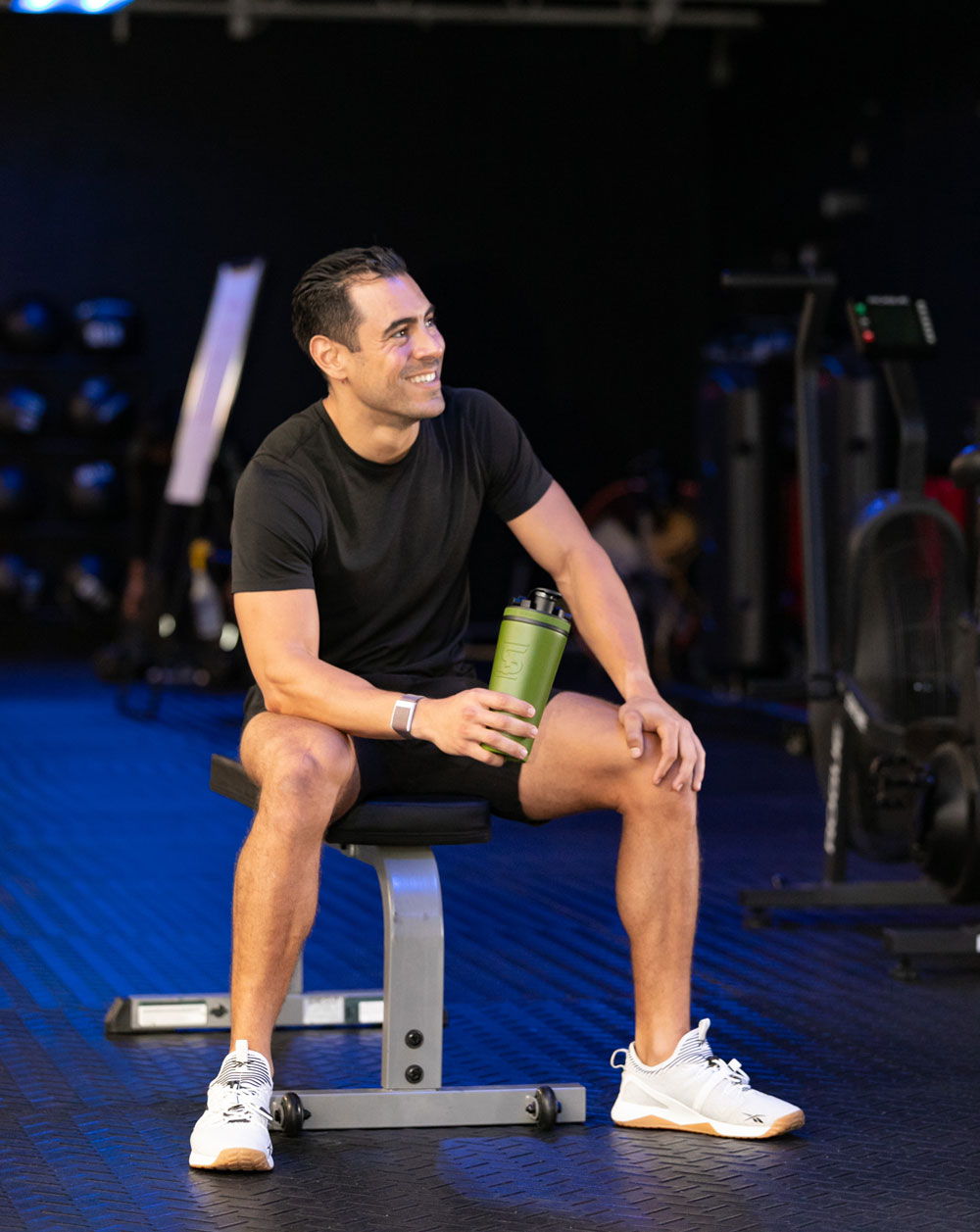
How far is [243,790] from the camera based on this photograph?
7.80ft

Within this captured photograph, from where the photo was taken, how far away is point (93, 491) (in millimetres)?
9703

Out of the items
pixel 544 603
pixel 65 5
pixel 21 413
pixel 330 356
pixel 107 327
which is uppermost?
pixel 65 5

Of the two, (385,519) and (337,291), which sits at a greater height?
(337,291)

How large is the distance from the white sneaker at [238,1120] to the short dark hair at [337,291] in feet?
3.12

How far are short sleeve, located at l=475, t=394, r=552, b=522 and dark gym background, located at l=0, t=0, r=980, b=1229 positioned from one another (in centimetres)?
47

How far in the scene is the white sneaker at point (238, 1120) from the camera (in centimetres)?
208

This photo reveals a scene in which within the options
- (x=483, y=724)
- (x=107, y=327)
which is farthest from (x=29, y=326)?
(x=483, y=724)

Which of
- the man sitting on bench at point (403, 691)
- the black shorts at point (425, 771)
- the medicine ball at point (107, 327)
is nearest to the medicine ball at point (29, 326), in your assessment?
the medicine ball at point (107, 327)

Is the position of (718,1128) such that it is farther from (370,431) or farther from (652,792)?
(370,431)

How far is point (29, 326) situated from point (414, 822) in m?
8.19

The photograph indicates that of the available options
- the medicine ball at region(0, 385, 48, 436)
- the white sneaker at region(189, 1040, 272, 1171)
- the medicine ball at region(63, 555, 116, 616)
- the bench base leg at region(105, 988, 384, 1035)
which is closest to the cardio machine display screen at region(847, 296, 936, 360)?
the bench base leg at region(105, 988, 384, 1035)

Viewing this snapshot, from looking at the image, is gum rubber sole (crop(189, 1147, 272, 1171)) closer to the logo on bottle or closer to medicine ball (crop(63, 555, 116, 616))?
the logo on bottle

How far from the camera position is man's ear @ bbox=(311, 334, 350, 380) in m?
2.38

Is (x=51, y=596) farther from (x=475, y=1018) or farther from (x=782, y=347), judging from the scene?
(x=475, y=1018)
